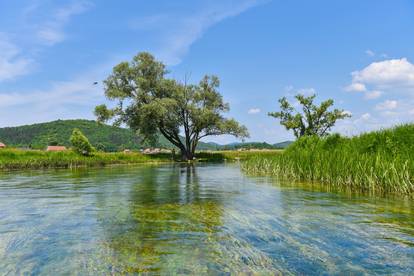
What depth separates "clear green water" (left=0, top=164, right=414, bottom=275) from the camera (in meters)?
5.26

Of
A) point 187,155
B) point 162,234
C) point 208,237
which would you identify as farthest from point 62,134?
point 208,237

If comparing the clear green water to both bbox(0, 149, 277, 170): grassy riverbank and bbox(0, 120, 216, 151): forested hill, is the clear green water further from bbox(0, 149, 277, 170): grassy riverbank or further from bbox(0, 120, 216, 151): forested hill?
bbox(0, 120, 216, 151): forested hill

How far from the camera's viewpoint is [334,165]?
55.6 ft

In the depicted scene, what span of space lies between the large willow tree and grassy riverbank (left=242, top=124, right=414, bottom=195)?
106 feet

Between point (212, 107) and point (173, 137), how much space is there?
8.36 meters

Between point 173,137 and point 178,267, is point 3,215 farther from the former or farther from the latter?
point 173,137

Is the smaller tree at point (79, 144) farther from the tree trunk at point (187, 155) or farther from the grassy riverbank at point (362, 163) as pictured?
the grassy riverbank at point (362, 163)

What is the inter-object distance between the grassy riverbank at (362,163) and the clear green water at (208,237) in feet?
5.82

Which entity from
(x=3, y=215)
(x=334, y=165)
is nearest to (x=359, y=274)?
(x=3, y=215)

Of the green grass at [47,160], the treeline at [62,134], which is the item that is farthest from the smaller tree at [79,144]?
the treeline at [62,134]

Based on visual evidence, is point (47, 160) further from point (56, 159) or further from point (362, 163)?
point (362, 163)

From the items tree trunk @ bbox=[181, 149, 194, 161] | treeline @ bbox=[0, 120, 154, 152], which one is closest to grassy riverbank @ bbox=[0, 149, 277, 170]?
tree trunk @ bbox=[181, 149, 194, 161]

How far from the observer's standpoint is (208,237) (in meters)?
7.04

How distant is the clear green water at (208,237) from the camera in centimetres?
526
